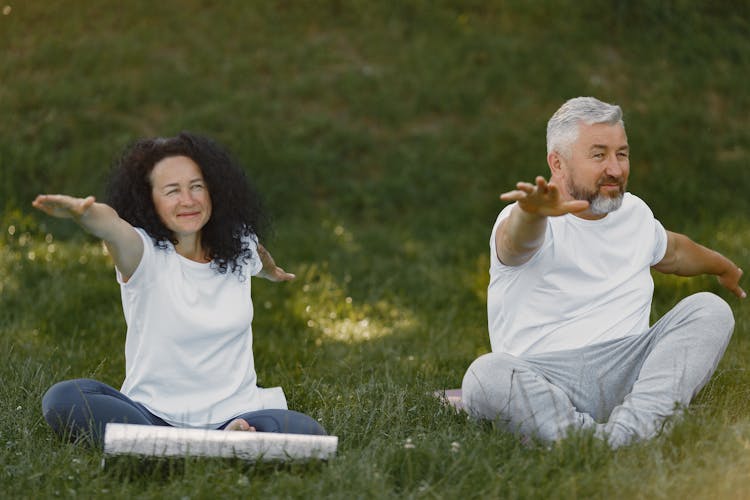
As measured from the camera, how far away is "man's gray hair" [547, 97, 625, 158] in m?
3.95

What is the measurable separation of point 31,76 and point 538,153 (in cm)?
449

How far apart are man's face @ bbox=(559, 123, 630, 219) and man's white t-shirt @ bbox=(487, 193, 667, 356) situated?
0.12 m

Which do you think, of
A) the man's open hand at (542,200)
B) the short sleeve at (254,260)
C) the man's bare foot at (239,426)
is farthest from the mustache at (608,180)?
the man's bare foot at (239,426)

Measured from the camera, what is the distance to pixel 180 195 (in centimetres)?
376

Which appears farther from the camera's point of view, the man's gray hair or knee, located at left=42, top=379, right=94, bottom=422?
the man's gray hair

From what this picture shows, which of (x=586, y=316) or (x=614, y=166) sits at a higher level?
(x=614, y=166)

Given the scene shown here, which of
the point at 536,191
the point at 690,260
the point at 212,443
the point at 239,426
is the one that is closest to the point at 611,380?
the point at 690,260

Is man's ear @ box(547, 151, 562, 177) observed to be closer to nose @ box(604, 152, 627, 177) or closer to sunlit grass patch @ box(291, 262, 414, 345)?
nose @ box(604, 152, 627, 177)

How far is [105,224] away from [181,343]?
0.52 metres

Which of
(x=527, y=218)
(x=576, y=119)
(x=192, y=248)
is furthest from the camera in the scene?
(x=576, y=119)

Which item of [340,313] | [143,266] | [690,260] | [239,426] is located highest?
[143,266]

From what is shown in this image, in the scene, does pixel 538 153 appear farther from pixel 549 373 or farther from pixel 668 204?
pixel 549 373

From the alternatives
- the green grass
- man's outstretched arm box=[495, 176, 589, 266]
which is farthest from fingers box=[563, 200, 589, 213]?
the green grass

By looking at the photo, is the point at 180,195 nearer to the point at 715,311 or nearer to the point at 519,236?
the point at 519,236
